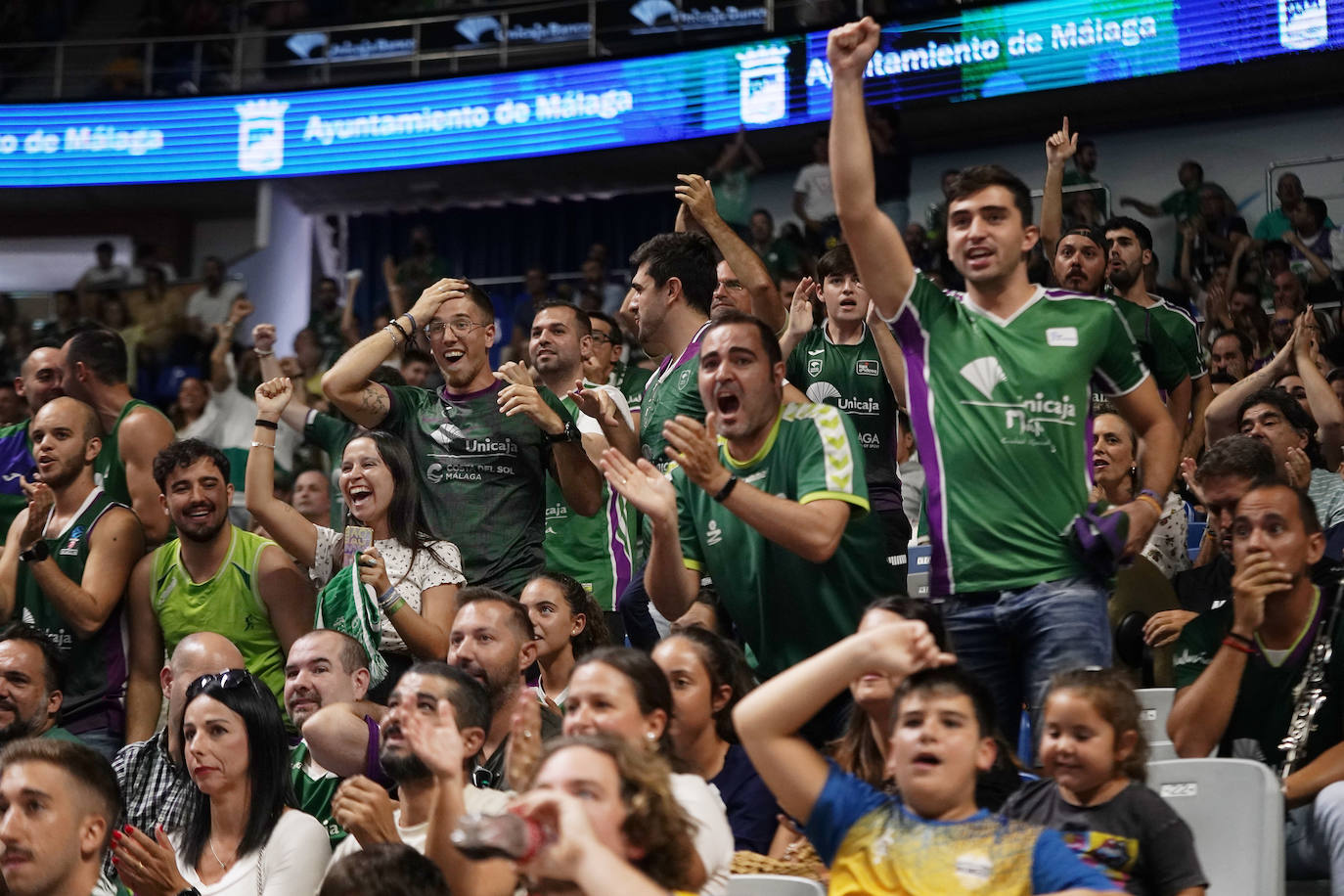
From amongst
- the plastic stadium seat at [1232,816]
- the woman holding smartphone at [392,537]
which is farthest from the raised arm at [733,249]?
the plastic stadium seat at [1232,816]

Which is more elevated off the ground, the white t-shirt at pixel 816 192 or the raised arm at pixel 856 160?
the white t-shirt at pixel 816 192

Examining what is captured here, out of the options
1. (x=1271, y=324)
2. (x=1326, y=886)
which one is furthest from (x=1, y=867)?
(x=1271, y=324)

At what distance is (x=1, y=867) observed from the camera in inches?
133

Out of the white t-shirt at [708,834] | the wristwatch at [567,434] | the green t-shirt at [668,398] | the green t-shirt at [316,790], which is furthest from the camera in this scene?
the wristwatch at [567,434]

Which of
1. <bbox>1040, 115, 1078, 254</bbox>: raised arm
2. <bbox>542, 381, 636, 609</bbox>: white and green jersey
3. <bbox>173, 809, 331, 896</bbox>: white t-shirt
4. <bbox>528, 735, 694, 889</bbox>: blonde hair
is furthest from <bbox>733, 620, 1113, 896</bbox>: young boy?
<bbox>1040, 115, 1078, 254</bbox>: raised arm

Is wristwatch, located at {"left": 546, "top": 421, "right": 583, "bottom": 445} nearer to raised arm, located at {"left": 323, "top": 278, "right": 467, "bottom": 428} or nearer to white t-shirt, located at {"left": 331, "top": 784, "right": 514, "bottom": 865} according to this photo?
raised arm, located at {"left": 323, "top": 278, "right": 467, "bottom": 428}

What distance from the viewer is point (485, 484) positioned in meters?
5.36

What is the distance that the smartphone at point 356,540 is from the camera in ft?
16.2

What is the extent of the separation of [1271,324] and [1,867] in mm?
7043

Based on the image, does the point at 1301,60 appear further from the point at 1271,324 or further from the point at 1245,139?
the point at 1271,324

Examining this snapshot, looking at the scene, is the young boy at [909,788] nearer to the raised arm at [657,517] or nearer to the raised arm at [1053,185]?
the raised arm at [657,517]

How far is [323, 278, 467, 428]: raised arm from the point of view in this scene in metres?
5.25

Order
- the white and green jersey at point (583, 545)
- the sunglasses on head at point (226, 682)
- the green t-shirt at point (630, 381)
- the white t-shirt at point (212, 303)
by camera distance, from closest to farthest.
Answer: the sunglasses on head at point (226, 682)
the white and green jersey at point (583, 545)
the green t-shirt at point (630, 381)
the white t-shirt at point (212, 303)

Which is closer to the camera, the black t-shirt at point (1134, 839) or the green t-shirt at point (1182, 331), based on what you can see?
the black t-shirt at point (1134, 839)
